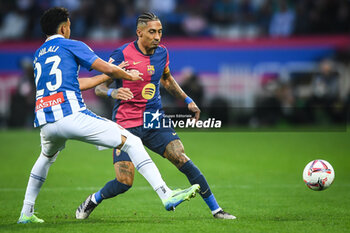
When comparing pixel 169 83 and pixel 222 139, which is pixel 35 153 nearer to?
pixel 222 139

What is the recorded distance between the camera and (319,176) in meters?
7.63

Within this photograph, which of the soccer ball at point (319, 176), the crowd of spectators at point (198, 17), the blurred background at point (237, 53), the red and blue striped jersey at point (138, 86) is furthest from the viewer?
the crowd of spectators at point (198, 17)

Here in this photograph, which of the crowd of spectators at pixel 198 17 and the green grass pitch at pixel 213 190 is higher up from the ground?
the crowd of spectators at pixel 198 17

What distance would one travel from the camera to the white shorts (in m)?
6.08

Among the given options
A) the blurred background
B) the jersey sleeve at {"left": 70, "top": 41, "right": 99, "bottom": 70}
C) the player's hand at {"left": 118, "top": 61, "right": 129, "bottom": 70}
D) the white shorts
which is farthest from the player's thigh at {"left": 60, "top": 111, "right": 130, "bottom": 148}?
the blurred background

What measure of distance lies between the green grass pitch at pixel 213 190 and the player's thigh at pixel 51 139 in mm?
→ 890

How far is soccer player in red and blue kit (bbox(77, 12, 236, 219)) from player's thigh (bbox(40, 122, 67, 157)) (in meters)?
0.87

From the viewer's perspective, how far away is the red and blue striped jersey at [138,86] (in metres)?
7.33

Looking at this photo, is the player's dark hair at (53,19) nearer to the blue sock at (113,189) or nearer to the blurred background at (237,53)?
the blue sock at (113,189)

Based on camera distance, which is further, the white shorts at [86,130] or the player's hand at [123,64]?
the player's hand at [123,64]

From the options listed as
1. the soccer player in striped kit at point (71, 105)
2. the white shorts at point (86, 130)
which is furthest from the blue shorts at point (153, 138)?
the white shorts at point (86, 130)

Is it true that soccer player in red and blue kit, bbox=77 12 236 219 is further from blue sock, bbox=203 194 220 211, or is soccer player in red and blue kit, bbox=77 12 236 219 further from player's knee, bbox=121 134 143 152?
player's knee, bbox=121 134 143 152

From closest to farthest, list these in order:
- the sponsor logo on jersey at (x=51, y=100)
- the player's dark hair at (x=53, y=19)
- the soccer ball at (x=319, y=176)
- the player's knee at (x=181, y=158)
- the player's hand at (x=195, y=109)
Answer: the sponsor logo on jersey at (x=51, y=100)
the player's dark hair at (x=53, y=19)
the player's knee at (x=181, y=158)
the player's hand at (x=195, y=109)
the soccer ball at (x=319, y=176)

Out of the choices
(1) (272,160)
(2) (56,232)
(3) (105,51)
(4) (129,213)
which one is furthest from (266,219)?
(3) (105,51)
